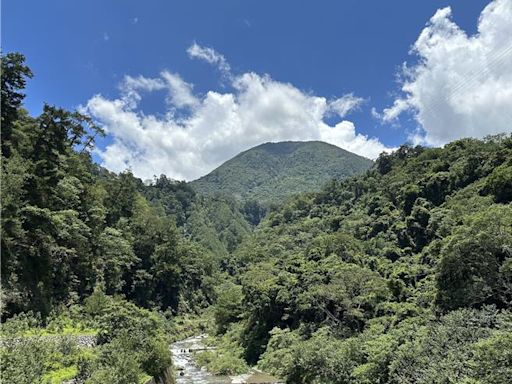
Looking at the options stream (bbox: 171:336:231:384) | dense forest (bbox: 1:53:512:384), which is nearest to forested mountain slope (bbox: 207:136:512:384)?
dense forest (bbox: 1:53:512:384)

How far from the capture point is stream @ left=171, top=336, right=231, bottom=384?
135ft

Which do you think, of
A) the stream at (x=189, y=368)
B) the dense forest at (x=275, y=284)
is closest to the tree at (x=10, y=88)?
the dense forest at (x=275, y=284)

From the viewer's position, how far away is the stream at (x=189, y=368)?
41.2m

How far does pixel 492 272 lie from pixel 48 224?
106ft

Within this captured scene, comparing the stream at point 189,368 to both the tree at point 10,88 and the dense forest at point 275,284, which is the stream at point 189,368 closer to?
the dense forest at point 275,284

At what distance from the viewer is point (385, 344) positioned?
26.1 metres

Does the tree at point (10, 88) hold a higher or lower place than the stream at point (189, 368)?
higher

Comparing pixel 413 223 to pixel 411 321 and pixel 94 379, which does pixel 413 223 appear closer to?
pixel 411 321

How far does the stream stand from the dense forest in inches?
101

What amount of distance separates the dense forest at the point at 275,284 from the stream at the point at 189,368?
256 centimetres

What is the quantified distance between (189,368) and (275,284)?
43.8ft

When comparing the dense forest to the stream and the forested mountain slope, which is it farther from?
the stream

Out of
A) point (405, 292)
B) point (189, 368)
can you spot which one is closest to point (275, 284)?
point (189, 368)

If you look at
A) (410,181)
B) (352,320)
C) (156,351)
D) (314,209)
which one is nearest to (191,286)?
(314,209)
